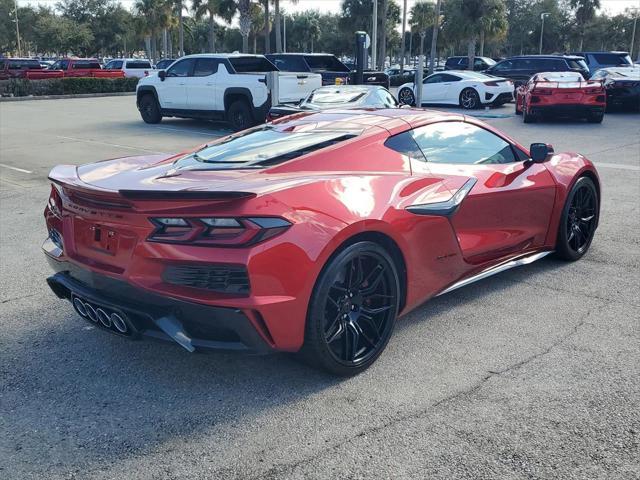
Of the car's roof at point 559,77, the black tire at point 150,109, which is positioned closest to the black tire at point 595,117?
the car's roof at point 559,77

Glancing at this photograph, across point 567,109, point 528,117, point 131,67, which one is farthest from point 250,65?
point 131,67

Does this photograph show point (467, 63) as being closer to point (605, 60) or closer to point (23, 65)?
point (605, 60)

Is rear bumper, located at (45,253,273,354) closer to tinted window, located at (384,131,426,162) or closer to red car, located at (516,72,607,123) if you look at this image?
tinted window, located at (384,131,426,162)

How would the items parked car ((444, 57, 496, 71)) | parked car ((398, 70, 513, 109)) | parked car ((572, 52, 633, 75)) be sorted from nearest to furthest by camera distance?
parked car ((398, 70, 513, 109)), parked car ((572, 52, 633, 75)), parked car ((444, 57, 496, 71))

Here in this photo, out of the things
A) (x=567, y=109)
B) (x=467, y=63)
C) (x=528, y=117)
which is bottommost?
(x=528, y=117)

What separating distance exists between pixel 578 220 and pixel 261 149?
9.64 ft

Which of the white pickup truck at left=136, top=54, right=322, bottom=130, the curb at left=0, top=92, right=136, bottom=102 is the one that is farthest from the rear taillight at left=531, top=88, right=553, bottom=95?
the curb at left=0, top=92, right=136, bottom=102

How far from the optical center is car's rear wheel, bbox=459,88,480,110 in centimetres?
2183

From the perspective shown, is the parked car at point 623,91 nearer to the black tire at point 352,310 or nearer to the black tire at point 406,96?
the black tire at point 406,96

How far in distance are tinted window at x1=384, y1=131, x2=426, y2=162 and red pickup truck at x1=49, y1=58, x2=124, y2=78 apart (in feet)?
117

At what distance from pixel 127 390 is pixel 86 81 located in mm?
31096

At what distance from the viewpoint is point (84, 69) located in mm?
37219

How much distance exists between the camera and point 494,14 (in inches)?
1662

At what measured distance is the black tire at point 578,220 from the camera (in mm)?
5352
